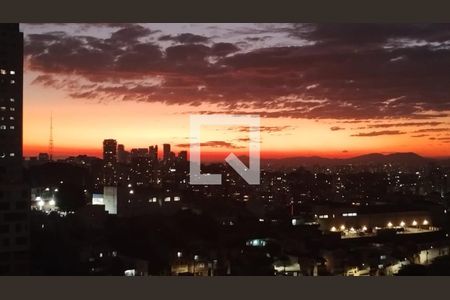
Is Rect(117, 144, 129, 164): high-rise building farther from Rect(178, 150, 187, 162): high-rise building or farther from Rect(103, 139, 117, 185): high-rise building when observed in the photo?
Rect(178, 150, 187, 162): high-rise building

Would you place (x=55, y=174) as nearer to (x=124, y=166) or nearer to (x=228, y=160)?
(x=124, y=166)

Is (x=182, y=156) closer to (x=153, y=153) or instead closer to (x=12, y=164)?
(x=153, y=153)

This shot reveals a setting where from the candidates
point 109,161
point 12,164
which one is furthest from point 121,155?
point 12,164

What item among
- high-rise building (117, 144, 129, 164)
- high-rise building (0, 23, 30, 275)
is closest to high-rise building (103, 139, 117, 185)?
high-rise building (117, 144, 129, 164)

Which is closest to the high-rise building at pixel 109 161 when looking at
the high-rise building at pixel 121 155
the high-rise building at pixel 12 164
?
the high-rise building at pixel 121 155

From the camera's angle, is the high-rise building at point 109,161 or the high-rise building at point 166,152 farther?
the high-rise building at point 109,161

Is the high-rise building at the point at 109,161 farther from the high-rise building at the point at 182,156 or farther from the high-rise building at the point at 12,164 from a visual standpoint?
the high-rise building at the point at 12,164
